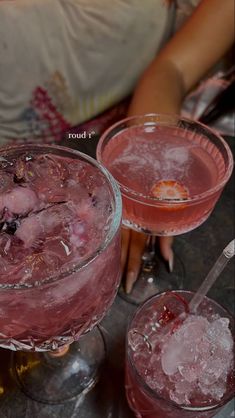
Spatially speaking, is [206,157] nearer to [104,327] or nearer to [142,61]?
[104,327]

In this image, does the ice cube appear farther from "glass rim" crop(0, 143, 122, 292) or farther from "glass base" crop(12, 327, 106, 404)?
"glass base" crop(12, 327, 106, 404)

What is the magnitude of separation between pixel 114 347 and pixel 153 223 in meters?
0.20

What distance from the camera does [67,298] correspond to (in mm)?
541

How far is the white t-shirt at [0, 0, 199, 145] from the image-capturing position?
126cm

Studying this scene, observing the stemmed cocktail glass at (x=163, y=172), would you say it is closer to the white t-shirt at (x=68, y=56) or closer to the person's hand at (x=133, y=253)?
→ the person's hand at (x=133, y=253)

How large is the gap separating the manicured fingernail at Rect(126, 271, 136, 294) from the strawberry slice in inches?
7.0

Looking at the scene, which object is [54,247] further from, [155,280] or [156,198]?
[155,280]

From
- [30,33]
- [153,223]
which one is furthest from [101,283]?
[30,33]

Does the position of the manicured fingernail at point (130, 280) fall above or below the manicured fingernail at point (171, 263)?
below

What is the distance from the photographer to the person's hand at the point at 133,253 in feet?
2.88

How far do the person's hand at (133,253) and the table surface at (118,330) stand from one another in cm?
3

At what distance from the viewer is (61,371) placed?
31.2 inches

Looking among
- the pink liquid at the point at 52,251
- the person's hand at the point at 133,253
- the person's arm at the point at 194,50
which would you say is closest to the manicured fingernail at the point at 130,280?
the person's hand at the point at 133,253

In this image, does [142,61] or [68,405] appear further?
[142,61]
